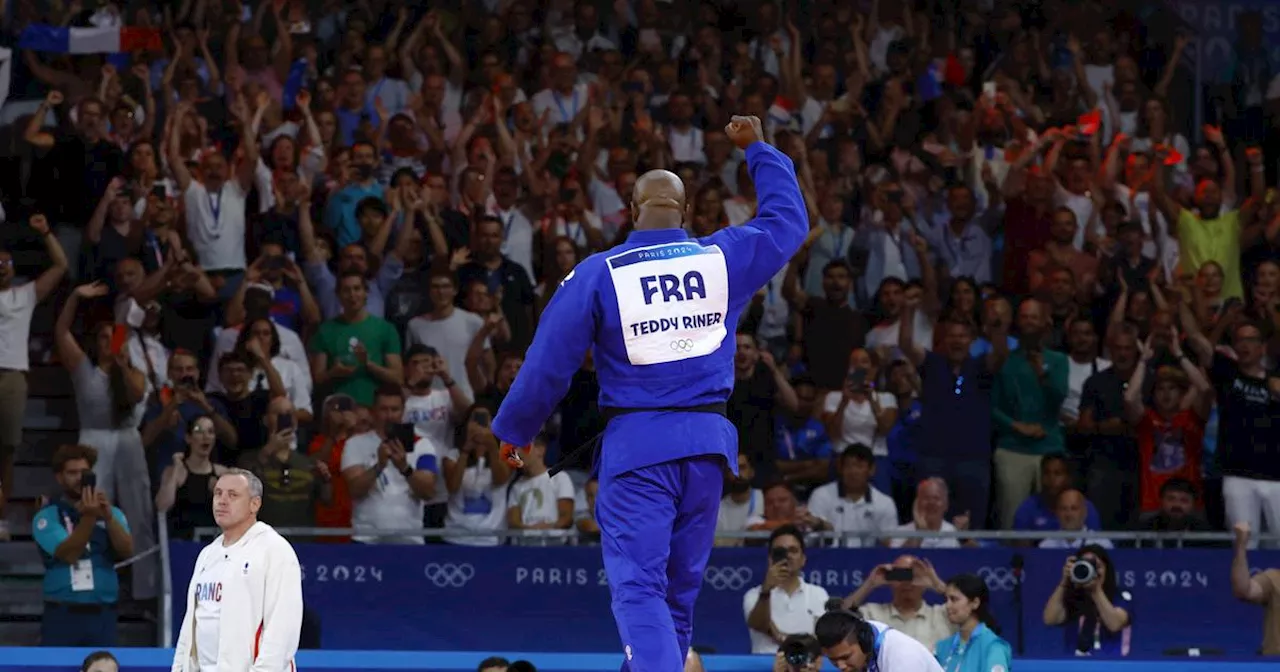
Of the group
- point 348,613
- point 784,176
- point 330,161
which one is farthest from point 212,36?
point 784,176

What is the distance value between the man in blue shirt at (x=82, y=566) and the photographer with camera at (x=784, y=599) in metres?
3.91

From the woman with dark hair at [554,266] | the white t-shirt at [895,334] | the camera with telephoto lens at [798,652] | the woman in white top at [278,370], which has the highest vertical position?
the woman with dark hair at [554,266]

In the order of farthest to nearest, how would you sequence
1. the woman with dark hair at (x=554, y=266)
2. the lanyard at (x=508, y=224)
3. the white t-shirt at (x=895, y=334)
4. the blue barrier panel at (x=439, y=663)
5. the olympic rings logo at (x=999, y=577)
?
the lanyard at (x=508, y=224), the white t-shirt at (x=895, y=334), the woman with dark hair at (x=554, y=266), the olympic rings logo at (x=999, y=577), the blue barrier panel at (x=439, y=663)

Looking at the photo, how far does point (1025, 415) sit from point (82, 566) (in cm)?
651

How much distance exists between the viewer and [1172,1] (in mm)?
19125

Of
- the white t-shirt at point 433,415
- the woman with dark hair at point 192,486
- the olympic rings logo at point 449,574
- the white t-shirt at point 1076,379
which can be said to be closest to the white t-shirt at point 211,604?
the olympic rings logo at point 449,574

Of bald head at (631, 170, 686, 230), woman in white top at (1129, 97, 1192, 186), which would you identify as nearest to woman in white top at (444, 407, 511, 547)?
bald head at (631, 170, 686, 230)

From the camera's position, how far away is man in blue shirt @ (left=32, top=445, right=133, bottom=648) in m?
11.8

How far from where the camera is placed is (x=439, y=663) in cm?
987

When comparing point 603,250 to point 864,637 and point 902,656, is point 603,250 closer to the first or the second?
point 864,637

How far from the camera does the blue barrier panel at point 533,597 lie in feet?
40.6

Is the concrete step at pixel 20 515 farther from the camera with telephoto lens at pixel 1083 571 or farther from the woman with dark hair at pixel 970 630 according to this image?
the camera with telephoto lens at pixel 1083 571

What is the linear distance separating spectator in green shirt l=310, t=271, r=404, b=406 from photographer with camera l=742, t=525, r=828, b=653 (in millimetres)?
3391

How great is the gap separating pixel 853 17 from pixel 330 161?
17.7ft
